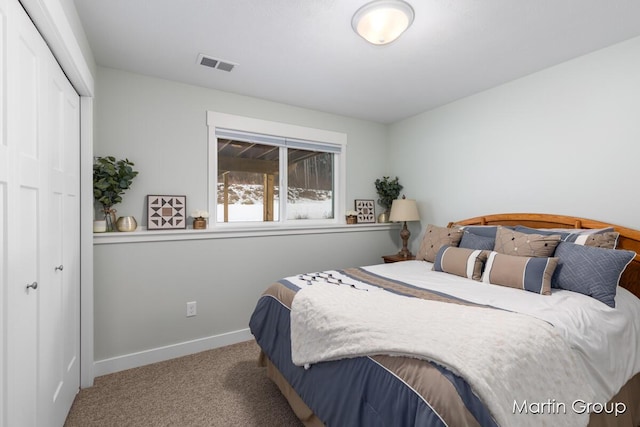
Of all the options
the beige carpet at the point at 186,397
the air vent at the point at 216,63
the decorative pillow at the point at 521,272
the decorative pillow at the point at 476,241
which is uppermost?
the air vent at the point at 216,63

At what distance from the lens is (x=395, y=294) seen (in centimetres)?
180

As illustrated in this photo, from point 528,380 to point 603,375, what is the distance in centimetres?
65

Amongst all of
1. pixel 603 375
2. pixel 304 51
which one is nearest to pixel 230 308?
pixel 304 51

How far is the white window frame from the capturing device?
9.45 feet

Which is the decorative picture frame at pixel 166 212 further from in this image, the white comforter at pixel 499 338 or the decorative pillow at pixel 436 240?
the decorative pillow at pixel 436 240

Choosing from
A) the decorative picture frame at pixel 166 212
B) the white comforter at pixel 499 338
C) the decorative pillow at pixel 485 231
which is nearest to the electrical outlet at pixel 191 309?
the decorative picture frame at pixel 166 212

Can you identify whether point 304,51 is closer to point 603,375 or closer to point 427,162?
point 427,162

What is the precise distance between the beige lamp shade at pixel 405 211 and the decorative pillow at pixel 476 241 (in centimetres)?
84

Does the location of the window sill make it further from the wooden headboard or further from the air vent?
the air vent

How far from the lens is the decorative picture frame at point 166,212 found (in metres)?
2.56

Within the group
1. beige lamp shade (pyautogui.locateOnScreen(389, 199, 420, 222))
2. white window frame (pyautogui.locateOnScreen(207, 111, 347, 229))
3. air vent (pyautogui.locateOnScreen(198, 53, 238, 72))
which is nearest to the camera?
air vent (pyautogui.locateOnScreen(198, 53, 238, 72))

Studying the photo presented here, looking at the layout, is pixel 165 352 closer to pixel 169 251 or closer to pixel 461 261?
pixel 169 251

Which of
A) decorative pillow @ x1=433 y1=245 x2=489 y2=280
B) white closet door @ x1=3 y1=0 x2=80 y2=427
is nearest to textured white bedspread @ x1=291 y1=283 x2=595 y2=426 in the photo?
decorative pillow @ x1=433 y1=245 x2=489 y2=280

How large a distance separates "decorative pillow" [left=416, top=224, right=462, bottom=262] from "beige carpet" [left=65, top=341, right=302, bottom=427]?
5.66 feet
